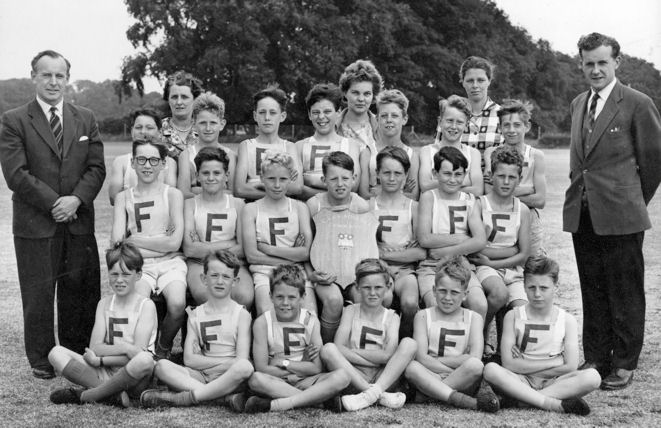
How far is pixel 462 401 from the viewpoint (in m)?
4.82

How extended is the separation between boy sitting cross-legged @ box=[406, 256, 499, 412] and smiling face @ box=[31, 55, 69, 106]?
3.17 metres

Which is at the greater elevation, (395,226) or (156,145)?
(156,145)

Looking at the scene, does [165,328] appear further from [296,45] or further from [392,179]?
[296,45]

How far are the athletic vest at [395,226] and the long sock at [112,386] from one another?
2.11 m

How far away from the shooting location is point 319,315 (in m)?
5.60

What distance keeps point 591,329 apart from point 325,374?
2254 millimetres

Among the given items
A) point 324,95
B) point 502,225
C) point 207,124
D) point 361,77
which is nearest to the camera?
point 502,225

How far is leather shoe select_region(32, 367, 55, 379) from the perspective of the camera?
220 inches

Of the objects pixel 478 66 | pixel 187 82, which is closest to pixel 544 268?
pixel 478 66

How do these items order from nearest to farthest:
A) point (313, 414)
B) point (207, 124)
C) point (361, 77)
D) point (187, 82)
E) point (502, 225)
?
point (313, 414) → point (502, 225) → point (207, 124) → point (361, 77) → point (187, 82)

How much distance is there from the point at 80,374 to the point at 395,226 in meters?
2.48

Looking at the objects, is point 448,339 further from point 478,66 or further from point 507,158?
point 478,66

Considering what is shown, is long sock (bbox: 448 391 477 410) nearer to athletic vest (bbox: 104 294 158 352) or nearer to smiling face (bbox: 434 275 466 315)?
smiling face (bbox: 434 275 466 315)

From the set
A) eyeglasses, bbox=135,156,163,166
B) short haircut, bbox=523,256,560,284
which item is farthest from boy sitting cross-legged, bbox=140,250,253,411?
short haircut, bbox=523,256,560,284
